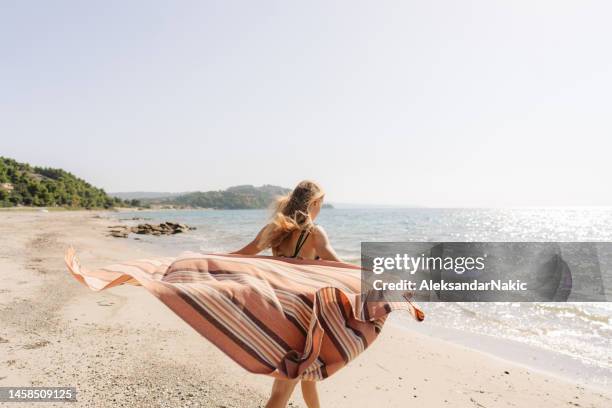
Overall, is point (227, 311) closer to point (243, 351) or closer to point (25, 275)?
point (243, 351)

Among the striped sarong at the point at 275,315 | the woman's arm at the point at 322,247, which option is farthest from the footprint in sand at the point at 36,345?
the woman's arm at the point at 322,247

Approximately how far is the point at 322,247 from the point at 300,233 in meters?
0.21

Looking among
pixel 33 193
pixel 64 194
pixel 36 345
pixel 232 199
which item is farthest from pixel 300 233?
pixel 232 199

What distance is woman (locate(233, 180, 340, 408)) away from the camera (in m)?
3.08

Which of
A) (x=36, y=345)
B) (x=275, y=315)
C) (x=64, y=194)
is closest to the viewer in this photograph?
(x=275, y=315)

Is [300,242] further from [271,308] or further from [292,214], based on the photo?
[271,308]

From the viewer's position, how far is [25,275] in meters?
9.52

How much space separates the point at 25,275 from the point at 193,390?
780cm

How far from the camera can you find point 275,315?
2404mm

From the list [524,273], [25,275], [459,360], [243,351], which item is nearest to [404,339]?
[459,360]

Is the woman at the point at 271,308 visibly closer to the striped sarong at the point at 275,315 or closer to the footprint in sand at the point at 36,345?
the striped sarong at the point at 275,315

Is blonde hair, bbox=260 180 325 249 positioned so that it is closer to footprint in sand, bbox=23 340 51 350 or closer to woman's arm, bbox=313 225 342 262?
woman's arm, bbox=313 225 342 262

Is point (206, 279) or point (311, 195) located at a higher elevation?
point (311, 195)

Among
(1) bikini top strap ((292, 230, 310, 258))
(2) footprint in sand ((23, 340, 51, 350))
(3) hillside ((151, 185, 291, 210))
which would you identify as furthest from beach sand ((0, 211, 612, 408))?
(3) hillside ((151, 185, 291, 210))
